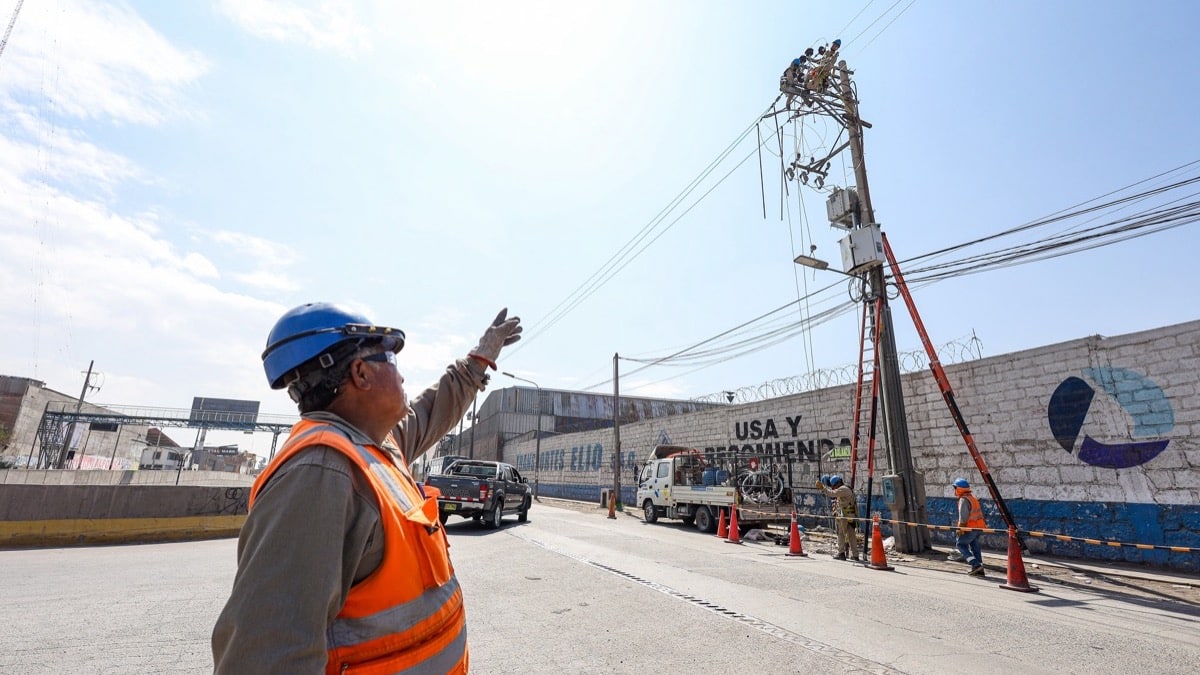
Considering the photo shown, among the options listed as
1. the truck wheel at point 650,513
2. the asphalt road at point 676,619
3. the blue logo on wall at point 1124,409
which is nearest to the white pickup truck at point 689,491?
the truck wheel at point 650,513

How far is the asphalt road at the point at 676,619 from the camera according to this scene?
4586 mm

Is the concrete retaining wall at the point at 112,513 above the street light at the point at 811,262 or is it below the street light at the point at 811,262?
below

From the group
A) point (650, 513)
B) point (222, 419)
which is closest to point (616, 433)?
point (650, 513)

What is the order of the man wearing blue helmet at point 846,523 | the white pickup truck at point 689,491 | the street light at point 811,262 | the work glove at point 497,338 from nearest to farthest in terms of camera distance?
the work glove at point 497,338 < the man wearing blue helmet at point 846,523 < the street light at point 811,262 < the white pickup truck at point 689,491

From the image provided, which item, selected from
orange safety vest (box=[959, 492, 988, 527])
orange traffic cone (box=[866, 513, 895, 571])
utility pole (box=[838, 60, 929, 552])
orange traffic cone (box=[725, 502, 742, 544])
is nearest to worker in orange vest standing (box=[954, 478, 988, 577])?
orange safety vest (box=[959, 492, 988, 527])

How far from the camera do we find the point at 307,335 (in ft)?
5.72

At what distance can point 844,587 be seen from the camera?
7914mm

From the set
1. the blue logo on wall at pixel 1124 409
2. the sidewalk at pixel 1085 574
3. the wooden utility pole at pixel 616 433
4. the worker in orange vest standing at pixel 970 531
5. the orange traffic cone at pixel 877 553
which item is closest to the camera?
the sidewalk at pixel 1085 574

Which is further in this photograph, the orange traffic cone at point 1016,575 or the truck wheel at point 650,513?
the truck wheel at point 650,513

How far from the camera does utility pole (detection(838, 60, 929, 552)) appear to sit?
1185cm

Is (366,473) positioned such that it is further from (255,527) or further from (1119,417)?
(1119,417)

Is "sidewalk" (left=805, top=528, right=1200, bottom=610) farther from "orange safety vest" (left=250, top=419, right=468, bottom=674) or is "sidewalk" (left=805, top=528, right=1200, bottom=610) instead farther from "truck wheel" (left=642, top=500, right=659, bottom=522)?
"orange safety vest" (left=250, top=419, right=468, bottom=674)

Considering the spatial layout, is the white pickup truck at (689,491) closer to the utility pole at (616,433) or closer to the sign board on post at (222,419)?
the utility pole at (616,433)

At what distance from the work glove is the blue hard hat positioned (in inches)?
40.3
